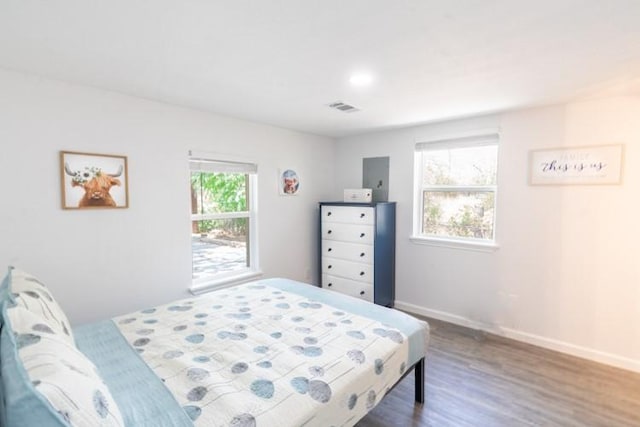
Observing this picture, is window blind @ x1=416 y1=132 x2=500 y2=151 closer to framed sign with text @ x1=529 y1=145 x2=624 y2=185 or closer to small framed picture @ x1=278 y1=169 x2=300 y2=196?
framed sign with text @ x1=529 y1=145 x2=624 y2=185

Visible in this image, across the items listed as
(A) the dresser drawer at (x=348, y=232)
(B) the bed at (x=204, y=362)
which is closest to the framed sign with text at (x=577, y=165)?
(A) the dresser drawer at (x=348, y=232)

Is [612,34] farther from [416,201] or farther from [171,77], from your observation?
[171,77]

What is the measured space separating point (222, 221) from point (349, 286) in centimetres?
170

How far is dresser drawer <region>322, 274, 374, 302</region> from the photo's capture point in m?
3.62

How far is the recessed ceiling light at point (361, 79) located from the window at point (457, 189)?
1.60 meters

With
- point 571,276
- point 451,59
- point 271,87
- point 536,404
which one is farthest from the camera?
point 571,276

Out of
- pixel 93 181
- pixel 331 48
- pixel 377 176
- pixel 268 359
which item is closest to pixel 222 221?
pixel 93 181

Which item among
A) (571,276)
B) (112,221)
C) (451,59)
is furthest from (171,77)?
(571,276)

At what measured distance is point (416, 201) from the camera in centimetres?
372

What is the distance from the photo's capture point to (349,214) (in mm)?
3748

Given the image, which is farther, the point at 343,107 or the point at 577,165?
the point at 343,107

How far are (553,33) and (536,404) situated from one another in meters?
2.30

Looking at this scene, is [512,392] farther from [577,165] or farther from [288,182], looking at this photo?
[288,182]

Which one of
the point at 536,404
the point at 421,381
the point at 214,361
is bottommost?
the point at 536,404
